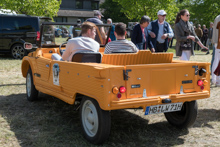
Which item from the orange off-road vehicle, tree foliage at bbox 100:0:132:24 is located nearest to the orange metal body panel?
the orange off-road vehicle

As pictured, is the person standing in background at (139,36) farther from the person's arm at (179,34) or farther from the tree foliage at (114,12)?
the tree foliage at (114,12)

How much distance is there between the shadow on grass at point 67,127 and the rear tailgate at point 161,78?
75 centimetres

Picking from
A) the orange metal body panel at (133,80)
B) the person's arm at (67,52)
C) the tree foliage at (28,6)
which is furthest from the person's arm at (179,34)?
the tree foliage at (28,6)

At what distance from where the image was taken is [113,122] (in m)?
5.17

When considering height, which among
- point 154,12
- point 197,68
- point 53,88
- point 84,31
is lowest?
point 53,88

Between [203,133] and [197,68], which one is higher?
[197,68]

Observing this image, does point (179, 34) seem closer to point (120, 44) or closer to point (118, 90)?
point (120, 44)

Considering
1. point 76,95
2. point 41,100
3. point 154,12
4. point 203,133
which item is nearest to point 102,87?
point 76,95

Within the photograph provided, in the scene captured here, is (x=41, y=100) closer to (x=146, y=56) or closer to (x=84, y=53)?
(x=84, y=53)

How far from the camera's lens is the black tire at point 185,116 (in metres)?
4.57

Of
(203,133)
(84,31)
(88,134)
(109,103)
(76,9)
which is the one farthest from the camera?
(76,9)

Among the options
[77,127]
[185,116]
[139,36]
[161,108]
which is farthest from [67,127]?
[139,36]

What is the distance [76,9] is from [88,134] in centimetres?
6063

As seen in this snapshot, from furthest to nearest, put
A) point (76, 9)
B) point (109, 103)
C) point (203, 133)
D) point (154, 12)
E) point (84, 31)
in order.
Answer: point (76, 9) < point (154, 12) < point (84, 31) < point (203, 133) < point (109, 103)
